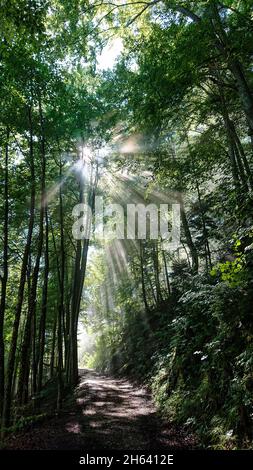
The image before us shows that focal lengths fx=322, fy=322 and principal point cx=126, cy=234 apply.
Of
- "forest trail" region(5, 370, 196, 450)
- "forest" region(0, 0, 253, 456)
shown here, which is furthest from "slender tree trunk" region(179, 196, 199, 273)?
"forest trail" region(5, 370, 196, 450)

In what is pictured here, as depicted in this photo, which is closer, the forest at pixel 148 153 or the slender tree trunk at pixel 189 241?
the forest at pixel 148 153

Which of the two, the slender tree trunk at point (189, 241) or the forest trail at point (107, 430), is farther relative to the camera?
the slender tree trunk at point (189, 241)

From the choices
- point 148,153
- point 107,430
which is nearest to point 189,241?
point 148,153

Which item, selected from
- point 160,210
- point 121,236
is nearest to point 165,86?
point 160,210

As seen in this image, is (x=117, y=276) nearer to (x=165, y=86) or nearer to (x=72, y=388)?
(x=72, y=388)

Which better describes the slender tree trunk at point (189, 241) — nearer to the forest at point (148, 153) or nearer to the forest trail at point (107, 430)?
the forest at point (148, 153)

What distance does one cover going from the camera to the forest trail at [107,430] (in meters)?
5.92

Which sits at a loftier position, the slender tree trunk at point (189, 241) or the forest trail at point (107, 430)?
the slender tree trunk at point (189, 241)

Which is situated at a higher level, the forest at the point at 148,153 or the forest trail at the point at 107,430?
the forest at the point at 148,153

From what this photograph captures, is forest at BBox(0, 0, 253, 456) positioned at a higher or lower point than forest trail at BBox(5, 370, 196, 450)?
higher

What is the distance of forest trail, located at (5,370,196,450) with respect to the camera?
592cm

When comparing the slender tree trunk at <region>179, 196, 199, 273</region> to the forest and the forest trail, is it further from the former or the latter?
the forest trail

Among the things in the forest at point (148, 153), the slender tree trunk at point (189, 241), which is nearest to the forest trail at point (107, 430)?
the forest at point (148, 153)

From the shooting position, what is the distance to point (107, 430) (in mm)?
7012
